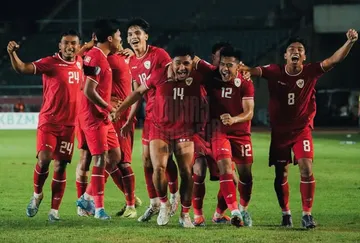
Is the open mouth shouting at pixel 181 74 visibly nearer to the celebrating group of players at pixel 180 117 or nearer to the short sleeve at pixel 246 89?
the celebrating group of players at pixel 180 117

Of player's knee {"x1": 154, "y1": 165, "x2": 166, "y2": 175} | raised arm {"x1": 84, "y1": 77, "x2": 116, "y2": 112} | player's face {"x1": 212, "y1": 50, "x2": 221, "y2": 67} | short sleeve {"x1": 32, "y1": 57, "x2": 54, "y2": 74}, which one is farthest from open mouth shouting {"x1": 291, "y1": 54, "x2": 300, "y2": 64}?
short sleeve {"x1": 32, "y1": 57, "x2": 54, "y2": 74}

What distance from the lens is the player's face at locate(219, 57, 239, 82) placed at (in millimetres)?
10711

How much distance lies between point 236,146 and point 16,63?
2.85 m

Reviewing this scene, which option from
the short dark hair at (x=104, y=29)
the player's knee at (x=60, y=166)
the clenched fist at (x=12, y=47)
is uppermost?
the short dark hair at (x=104, y=29)

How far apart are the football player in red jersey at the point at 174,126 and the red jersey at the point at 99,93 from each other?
94 centimetres

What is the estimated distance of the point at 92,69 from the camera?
11438 mm

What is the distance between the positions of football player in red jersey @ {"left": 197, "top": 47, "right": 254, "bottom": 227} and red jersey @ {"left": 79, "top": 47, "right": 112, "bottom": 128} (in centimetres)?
137

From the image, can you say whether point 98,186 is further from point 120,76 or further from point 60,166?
point 120,76

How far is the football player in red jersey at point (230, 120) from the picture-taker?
10664 mm

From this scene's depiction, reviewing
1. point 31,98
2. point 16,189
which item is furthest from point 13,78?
point 16,189

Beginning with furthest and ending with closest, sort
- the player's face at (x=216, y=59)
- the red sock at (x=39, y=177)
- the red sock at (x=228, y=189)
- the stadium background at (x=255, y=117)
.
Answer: the red sock at (x=39, y=177) < the player's face at (x=216, y=59) < the red sock at (x=228, y=189) < the stadium background at (x=255, y=117)

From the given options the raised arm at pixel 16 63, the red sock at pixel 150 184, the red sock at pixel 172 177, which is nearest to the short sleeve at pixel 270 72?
the red sock at pixel 172 177

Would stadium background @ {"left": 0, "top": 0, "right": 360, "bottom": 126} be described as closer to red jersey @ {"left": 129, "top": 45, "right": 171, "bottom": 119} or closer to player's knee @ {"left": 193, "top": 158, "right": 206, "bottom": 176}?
red jersey @ {"left": 129, "top": 45, "right": 171, "bottom": 119}

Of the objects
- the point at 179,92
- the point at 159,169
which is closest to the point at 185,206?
the point at 159,169
